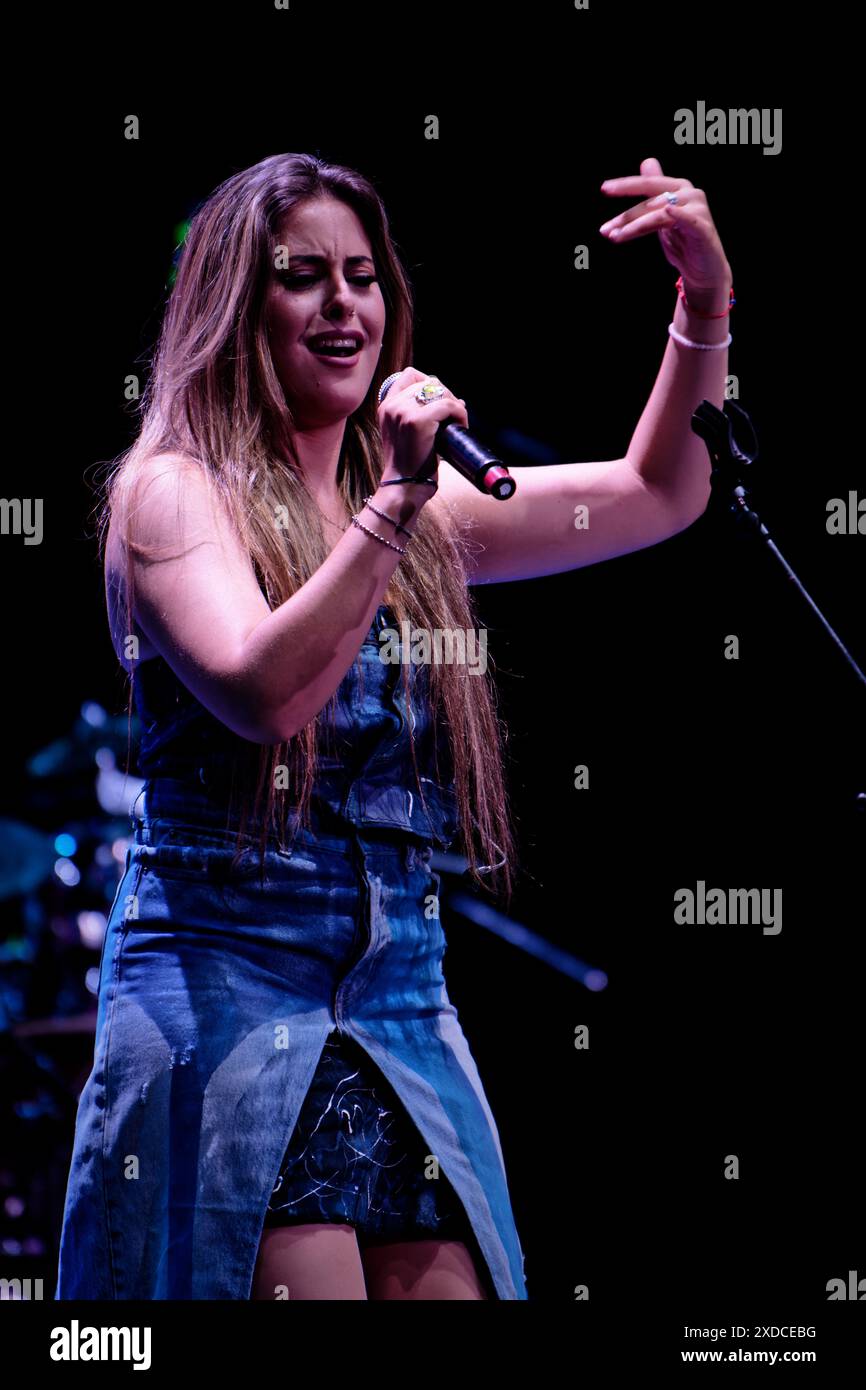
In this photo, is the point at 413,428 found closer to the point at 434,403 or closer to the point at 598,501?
the point at 434,403

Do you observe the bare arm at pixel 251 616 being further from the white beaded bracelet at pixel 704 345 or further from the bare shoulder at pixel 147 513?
the white beaded bracelet at pixel 704 345

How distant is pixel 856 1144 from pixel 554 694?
3.74 feet

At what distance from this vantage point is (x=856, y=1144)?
309 centimetres

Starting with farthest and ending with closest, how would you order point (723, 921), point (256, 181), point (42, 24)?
1. point (723, 921)
2. point (42, 24)
3. point (256, 181)

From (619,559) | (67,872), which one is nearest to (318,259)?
(619,559)

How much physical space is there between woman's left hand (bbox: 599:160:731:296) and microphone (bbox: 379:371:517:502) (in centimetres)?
→ 34

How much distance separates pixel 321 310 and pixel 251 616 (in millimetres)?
429

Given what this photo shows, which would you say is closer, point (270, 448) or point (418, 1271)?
point (418, 1271)

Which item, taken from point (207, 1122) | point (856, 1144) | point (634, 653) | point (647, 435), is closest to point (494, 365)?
point (634, 653)

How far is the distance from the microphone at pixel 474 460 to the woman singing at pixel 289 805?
0.02 m

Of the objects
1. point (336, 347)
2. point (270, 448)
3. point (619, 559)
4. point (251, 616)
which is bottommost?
point (251, 616)

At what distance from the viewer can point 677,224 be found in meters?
1.62

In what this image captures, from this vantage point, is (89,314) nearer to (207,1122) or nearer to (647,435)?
(647,435)
